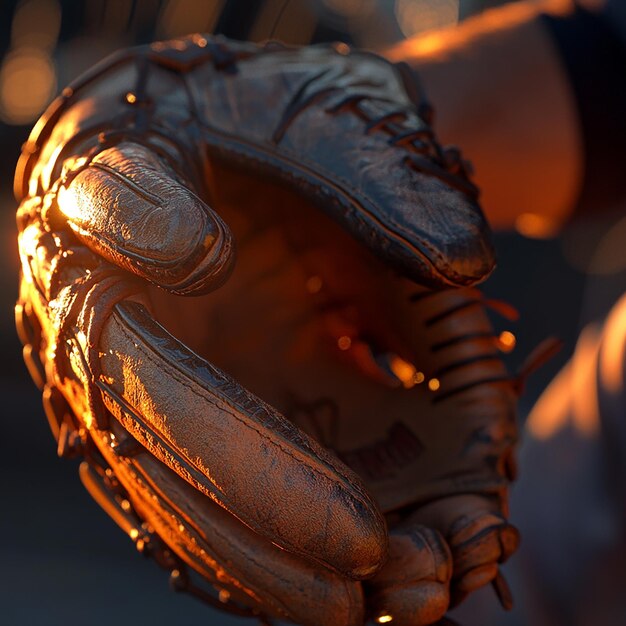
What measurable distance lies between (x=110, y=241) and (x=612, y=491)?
59 cm

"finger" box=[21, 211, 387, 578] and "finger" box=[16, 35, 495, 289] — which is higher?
"finger" box=[16, 35, 495, 289]

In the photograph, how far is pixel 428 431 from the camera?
0.66m

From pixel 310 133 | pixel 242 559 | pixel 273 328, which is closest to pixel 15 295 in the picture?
pixel 273 328

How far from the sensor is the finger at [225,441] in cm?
41

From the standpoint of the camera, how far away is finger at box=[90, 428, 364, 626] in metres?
0.47

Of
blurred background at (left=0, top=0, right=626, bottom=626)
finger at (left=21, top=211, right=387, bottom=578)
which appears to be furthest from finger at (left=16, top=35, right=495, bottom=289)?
blurred background at (left=0, top=0, right=626, bottom=626)

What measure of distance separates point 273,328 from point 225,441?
0.35 metres

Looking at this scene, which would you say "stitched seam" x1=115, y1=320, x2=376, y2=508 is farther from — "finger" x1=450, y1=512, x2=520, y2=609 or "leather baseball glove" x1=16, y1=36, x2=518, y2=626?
"finger" x1=450, y1=512, x2=520, y2=609

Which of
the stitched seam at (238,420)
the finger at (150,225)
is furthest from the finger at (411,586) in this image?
the finger at (150,225)

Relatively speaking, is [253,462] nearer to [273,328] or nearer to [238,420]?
[238,420]

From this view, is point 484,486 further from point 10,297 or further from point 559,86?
point 10,297

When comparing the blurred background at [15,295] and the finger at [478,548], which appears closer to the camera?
the finger at [478,548]

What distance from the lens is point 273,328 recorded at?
76cm

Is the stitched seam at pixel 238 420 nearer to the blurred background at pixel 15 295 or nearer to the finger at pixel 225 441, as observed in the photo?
the finger at pixel 225 441
